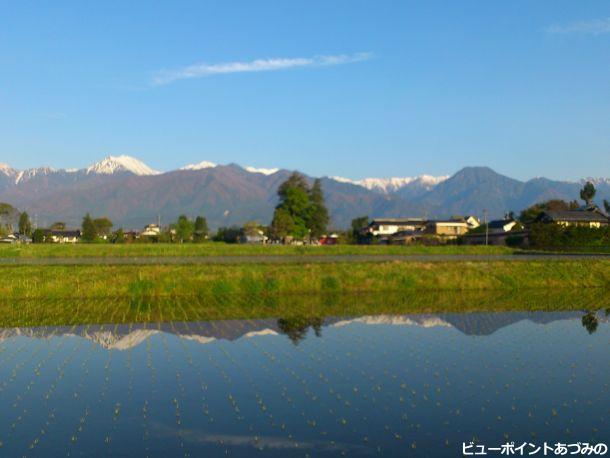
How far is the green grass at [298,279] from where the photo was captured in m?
35.4

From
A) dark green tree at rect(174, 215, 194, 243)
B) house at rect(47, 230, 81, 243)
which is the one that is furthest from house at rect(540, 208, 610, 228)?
house at rect(47, 230, 81, 243)

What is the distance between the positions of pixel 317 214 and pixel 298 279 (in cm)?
8847

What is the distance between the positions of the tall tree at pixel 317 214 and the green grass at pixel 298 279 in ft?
269

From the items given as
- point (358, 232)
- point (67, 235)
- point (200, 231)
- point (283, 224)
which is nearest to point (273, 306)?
point (283, 224)

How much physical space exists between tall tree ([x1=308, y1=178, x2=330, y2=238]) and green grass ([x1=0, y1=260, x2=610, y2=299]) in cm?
8202

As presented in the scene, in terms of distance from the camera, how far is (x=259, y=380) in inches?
675

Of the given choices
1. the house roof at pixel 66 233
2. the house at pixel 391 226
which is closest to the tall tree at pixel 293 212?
the house at pixel 391 226

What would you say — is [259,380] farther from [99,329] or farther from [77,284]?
[77,284]

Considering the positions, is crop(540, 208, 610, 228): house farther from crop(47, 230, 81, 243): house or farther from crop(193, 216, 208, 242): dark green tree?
crop(47, 230, 81, 243): house

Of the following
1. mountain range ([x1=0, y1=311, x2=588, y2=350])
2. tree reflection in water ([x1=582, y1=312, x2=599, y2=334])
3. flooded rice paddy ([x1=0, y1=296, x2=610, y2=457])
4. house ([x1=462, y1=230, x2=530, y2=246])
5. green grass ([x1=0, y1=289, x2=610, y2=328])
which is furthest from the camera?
house ([x1=462, y1=230, x2=530, y2=246])

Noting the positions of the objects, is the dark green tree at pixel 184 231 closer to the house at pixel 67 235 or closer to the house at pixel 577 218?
the house at pixel 67 235

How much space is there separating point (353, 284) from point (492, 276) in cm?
1017

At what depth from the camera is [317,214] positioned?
12625cm

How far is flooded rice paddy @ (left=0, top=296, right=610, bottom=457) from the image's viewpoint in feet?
40.4
